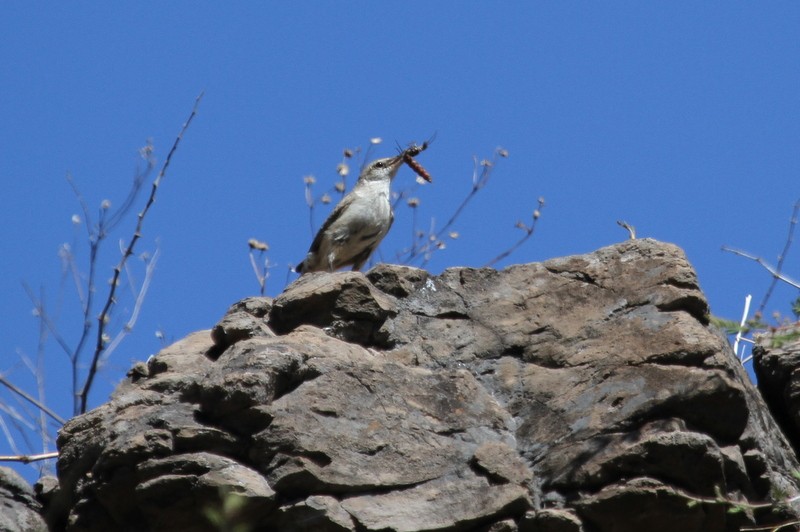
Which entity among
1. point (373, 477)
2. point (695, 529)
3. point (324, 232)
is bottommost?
point (695, 529)

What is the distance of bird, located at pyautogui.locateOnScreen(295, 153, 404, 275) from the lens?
36.5 ft

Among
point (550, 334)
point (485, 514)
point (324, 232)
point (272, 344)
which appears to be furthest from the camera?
point (324, 232)

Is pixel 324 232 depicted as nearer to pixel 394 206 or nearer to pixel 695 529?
pixel 394 206

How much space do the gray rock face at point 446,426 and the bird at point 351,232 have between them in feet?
15.4

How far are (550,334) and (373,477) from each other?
146cm

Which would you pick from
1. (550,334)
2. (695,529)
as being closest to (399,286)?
(550,334)

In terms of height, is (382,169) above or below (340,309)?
above

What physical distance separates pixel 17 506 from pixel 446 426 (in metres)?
2.17

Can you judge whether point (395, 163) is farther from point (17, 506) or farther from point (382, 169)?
point (17, 506)

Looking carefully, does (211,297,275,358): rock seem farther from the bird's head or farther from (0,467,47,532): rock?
the bird's head

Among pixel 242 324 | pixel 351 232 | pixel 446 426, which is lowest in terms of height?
pixel 446 426

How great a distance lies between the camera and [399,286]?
263 inches

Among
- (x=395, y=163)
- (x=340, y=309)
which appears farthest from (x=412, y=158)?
(x=340, y=309)

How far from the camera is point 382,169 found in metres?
12.1
